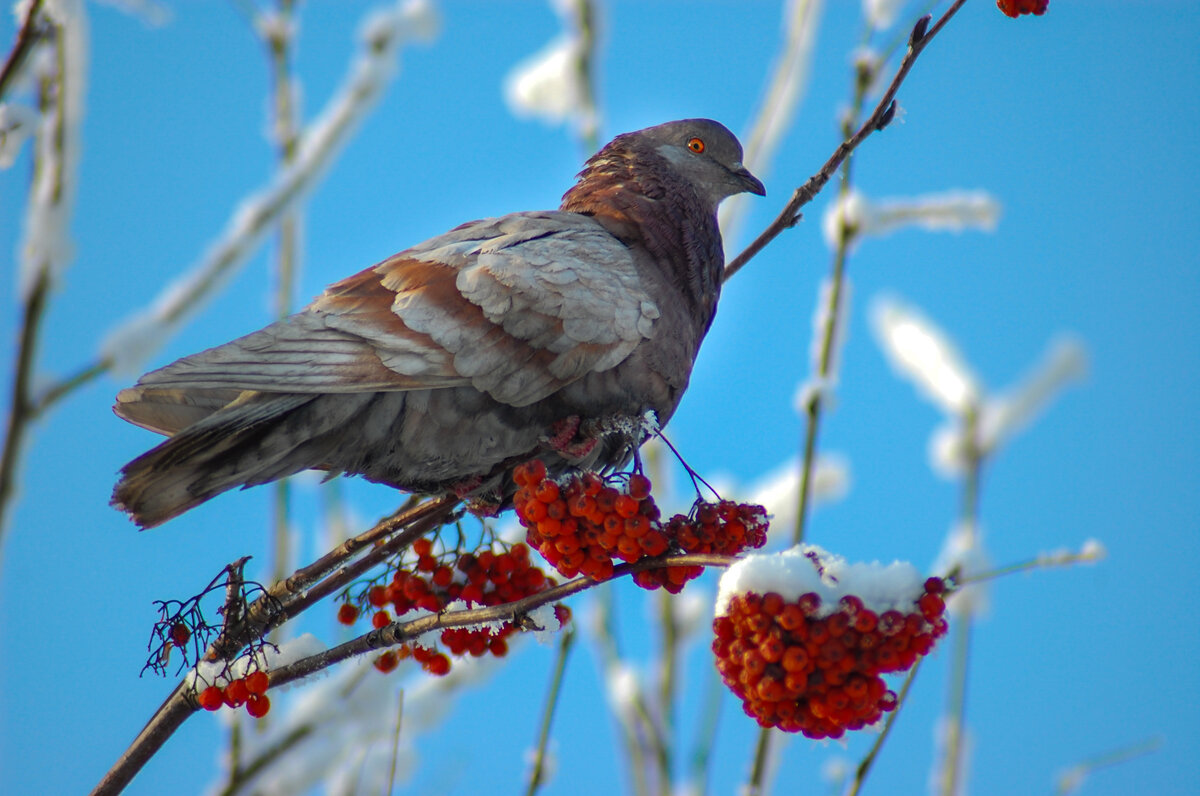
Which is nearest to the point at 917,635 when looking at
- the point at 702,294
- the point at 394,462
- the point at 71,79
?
the point at 394,462

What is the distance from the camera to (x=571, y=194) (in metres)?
4.76

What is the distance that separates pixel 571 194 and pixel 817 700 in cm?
320

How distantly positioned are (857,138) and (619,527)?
57.3 inches

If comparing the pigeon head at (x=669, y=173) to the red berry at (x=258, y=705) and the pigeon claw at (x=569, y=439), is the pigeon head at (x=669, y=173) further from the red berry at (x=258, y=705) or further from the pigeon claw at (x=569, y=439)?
the red berry at (x=258, y=705)

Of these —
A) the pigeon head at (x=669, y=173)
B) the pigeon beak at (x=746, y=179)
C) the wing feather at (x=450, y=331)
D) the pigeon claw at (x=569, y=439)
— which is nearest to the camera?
the wing feather at (x=450, y=331)

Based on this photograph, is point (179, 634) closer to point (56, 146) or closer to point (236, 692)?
point (236, 692)

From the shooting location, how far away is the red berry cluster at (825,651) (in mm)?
1976

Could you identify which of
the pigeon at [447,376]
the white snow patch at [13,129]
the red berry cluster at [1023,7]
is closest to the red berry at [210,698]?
the pigeon at [447,376]

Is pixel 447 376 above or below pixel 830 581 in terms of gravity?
above

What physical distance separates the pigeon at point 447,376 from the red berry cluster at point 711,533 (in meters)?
1.01

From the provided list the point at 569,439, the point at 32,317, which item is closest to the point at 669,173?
the point at 569,439

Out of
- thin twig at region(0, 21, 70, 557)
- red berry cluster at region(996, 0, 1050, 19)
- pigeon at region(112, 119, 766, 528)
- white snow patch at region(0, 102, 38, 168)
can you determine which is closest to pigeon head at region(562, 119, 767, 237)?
pigeon at region(112, 119, 766, 528)

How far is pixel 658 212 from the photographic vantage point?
4.43 meters

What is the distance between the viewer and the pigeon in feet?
10.0
